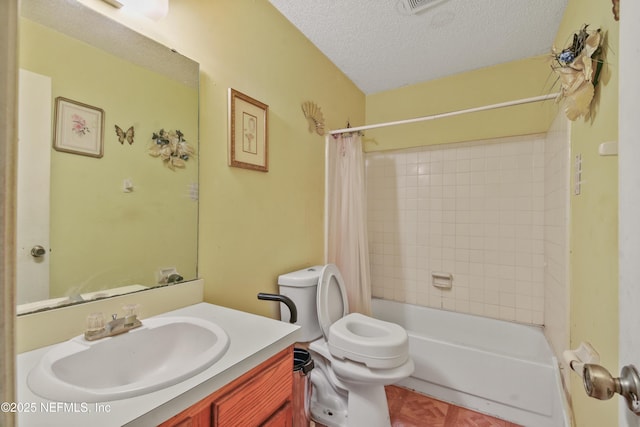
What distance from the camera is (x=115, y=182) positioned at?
100 centimetres

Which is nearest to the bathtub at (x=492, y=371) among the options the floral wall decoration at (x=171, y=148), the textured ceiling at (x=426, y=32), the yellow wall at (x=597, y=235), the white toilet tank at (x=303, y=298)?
the yellow wall at (x=597, y=235)

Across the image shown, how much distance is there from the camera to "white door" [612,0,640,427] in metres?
0.41

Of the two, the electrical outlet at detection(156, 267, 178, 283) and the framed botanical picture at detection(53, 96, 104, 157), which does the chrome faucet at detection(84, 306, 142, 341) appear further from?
the framed botanical picture at detection(53, 96, 104, 157)

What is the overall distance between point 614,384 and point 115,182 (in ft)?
4.43

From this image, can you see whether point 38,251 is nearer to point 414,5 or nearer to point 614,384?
point 614,384

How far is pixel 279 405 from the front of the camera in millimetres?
893

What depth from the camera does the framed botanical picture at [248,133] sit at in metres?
1.41

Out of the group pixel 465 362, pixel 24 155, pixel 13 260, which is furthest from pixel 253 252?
pixel 465 362

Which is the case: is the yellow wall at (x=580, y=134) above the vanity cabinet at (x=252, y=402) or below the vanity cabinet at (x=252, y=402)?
above

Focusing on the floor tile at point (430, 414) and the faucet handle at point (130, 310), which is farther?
the floor tile at point (430, 414)

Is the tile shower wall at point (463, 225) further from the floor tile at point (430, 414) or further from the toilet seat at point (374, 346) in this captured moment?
the toilet seat at point (374, 346)

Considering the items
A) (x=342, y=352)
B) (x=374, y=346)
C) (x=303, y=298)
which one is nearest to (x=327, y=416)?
(x=342, y=352)

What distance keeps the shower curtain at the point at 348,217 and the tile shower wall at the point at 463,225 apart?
542 millimetres

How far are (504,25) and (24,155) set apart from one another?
241 cm
